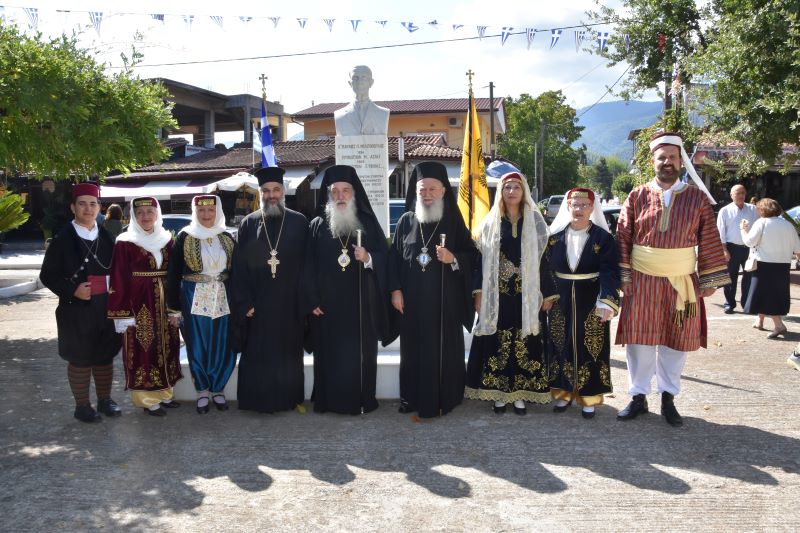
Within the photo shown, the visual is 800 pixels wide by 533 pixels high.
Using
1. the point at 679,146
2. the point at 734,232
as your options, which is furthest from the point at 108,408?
the point at 734,232

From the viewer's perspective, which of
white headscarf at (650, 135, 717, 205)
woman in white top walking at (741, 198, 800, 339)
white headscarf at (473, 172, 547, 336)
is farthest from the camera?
woman in white top walking at (741, 198, 800, 339)

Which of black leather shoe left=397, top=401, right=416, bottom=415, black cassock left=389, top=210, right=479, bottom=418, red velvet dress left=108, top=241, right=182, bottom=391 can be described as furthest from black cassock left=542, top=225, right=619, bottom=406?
red velvet dress left=108, top=241, right=182, bottom=391

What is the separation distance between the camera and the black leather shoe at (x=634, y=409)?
5.04 metres

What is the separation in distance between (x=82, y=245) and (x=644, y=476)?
430 cm

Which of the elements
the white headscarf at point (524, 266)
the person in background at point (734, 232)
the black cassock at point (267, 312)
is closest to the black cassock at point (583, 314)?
the white headscarf at point (524, 266)

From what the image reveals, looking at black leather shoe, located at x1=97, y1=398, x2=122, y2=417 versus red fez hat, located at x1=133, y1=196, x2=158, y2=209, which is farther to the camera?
black leather shoe, located at x1=97, y1=398, x2=122, y2=417

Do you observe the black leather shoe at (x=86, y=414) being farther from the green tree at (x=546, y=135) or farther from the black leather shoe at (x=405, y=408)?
the green tree at (x=546, y=135)

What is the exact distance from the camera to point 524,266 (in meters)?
4.98

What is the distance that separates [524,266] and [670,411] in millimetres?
1511

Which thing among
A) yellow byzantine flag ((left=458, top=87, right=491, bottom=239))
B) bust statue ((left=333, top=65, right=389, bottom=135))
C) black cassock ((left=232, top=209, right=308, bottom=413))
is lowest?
black cassock ((left=232, top=209, right=308, bottom=413))

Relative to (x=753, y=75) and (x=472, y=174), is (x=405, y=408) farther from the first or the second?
(x=753, y=75)

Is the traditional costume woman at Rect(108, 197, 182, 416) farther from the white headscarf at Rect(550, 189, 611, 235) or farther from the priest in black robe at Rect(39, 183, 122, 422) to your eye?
the white headscarf at Rect(550, 189, 611, 235)

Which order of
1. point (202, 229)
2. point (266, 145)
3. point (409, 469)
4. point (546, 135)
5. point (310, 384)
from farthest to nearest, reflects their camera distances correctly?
point (546, 135), point (266, 145), point (310, 384), point (202, 229), point (409, 469)

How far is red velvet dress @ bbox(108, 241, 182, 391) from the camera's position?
505cm
